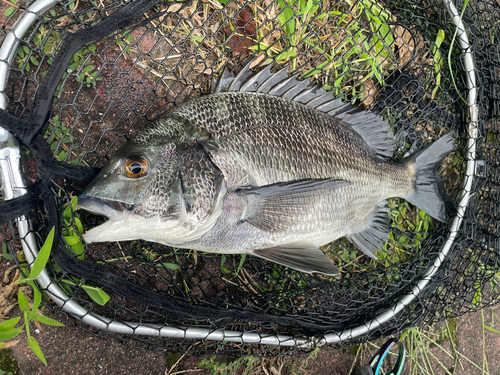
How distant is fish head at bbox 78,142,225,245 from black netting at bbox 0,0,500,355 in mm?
240

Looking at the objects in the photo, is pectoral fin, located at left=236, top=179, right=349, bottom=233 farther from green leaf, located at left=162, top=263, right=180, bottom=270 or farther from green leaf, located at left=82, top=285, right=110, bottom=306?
green leaf, located at left=82, top=285, right=110, bottom=306

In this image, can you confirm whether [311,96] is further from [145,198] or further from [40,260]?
[40,260]

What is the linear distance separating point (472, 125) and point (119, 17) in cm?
226

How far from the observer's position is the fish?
1.42 m

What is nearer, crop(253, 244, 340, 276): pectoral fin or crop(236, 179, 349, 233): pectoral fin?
crop(236, 179, 349, 233): pectoral fin

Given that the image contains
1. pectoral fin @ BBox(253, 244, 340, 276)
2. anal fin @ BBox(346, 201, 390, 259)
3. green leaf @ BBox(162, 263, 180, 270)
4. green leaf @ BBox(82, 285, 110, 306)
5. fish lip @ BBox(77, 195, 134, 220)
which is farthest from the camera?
anal fin @ BBox(346, 201, 390, 259)

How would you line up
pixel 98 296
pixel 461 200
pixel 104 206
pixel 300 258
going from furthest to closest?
pixel 461 200 < pixel 300 258 < pixel 98 296 < pixel 104 206

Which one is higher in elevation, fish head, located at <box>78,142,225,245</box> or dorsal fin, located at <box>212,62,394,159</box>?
dorsal fin, located at <box>212,62,394,159</box>

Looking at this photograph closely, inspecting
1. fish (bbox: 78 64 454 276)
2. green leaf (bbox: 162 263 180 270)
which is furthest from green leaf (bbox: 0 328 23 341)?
green leaf (bbox: 162 263 180 270)

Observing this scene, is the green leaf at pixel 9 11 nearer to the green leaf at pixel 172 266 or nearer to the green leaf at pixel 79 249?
the green leaf at pixel 79 249

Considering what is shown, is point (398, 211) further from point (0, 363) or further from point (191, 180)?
point (0, 363)

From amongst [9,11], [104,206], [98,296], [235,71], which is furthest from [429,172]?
[9,11]

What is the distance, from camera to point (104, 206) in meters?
1.37

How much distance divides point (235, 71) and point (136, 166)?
36.0 inches
